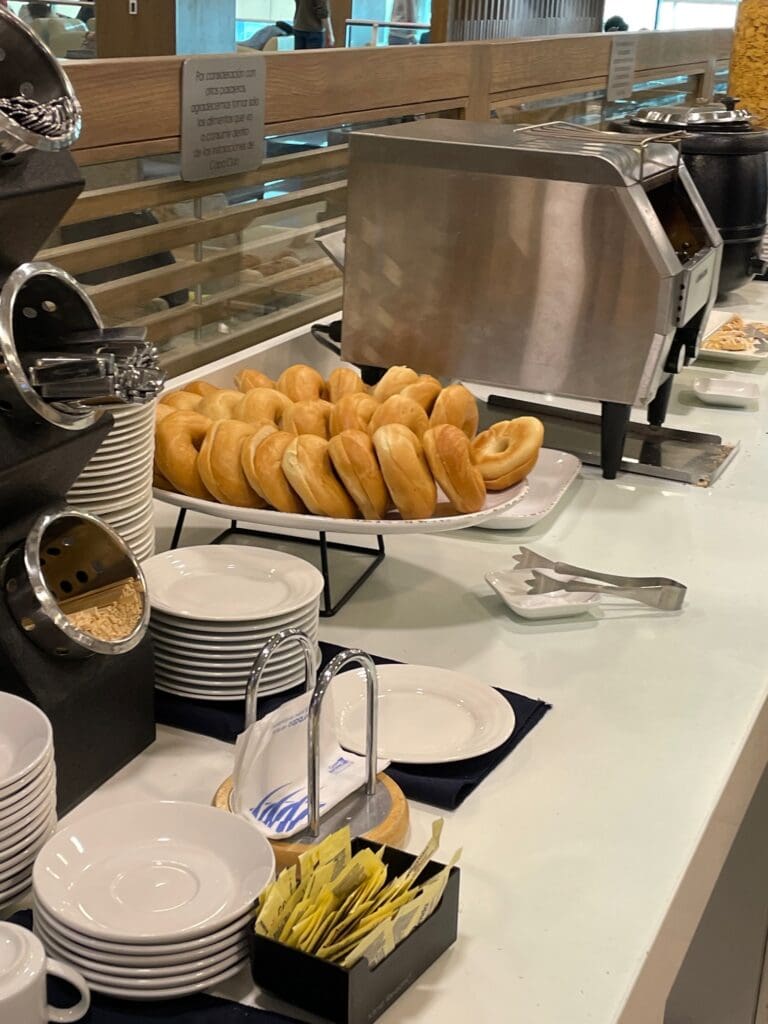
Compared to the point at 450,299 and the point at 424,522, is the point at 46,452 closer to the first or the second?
the point at 424,522

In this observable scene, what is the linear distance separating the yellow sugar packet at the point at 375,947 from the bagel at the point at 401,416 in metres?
0.59

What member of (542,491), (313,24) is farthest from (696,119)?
(313,24)

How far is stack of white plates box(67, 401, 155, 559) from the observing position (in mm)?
926

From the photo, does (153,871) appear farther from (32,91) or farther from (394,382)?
(394,382)

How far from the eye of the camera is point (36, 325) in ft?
2.63

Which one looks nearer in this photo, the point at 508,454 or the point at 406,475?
the point at 406,475

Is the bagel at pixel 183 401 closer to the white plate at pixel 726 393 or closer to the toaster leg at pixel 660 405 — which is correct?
the toaster leg at pixel 660 405

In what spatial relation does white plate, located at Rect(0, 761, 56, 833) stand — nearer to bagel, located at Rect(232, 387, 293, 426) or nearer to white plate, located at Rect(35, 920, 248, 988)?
white plate, located at Rect(35, 920, 248, 988)

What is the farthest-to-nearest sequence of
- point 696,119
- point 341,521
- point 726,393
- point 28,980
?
1. point 696,119
2. point 726,393
3. point 341,521
4. point 28,980

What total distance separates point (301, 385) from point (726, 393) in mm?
763

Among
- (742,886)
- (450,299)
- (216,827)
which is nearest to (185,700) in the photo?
(216,827)

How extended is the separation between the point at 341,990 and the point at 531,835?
22 cm

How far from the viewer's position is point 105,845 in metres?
0.69

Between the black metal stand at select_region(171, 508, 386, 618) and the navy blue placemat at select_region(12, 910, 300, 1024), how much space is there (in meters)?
0.49
